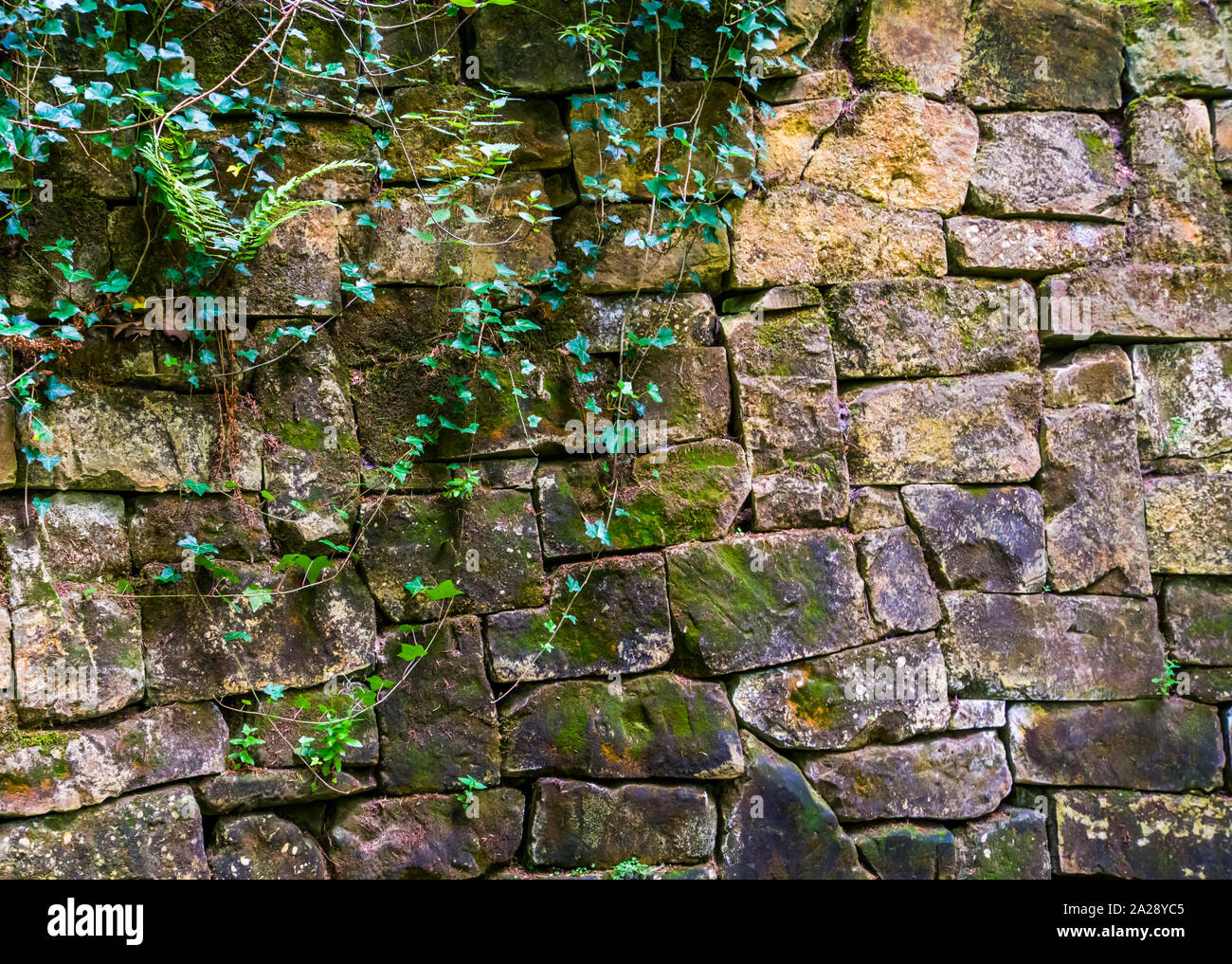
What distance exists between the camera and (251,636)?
2877 mm

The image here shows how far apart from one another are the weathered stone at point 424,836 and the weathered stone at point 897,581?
58.8 inches

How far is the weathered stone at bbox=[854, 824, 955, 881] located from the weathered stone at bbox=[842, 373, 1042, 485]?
1.28 meters

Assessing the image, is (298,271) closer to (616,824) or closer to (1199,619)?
(616,824)

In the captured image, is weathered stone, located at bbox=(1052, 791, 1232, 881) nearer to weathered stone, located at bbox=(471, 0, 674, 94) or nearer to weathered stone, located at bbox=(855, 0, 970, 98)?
weathered stone, located at bbox=(855, 0, 970, 98)

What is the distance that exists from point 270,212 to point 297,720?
166cm

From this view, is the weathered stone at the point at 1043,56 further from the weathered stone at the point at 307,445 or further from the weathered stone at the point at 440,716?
the weathered stone at the point at 440,716

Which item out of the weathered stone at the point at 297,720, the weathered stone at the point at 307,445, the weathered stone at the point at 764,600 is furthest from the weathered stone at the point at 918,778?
the weathered stone at the point at 307,445

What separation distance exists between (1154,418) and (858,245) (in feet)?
4.63

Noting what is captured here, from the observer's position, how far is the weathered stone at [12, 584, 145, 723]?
266cm

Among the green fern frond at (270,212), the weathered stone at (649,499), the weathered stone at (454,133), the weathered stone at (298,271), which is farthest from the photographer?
the weathered stone at (649,499)

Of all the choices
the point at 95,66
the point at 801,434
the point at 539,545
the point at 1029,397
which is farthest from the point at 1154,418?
the point at 95,66

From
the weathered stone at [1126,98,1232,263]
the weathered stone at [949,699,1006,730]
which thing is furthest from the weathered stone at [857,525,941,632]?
the weathered stone at [1126,98,1232,263]

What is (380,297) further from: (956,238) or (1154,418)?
(1154,418)

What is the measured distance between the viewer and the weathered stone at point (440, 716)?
9.78ft
